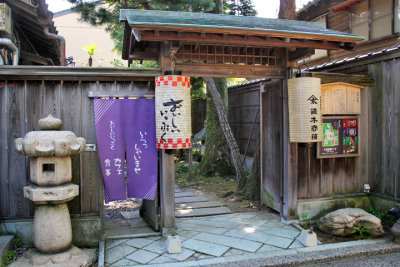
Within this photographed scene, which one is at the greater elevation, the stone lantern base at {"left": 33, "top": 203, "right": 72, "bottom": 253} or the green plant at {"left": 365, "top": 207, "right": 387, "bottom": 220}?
the stone lantern base at {"left": 33, "top": 203, "right": 72, "bottom": 253}

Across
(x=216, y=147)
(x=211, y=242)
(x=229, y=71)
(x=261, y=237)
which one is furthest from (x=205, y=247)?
(x=216, y=147)

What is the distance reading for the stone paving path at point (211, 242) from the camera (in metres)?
5.90

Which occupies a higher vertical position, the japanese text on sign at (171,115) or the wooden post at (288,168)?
the japanese text on sign at (171,115)

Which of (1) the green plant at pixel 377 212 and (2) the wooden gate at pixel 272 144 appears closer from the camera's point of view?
(1) the green plant at pixel 377 212

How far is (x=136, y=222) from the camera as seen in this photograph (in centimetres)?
793

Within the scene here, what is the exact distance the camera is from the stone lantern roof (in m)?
5.36

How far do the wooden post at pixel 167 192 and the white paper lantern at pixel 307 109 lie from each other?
2914 millimetres

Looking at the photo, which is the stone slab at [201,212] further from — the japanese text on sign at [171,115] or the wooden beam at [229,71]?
the wooden beam at [229,71]

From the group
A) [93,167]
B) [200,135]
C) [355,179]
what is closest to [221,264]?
[93,167]

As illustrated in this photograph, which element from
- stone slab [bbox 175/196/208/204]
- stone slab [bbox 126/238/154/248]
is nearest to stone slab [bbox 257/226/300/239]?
stone slab [bbox 126/238/154/248]

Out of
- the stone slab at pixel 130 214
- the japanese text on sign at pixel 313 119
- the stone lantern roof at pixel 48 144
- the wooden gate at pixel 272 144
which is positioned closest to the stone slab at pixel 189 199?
the stone slab at pixel 130 214

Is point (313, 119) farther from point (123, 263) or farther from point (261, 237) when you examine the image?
point (123, 263)

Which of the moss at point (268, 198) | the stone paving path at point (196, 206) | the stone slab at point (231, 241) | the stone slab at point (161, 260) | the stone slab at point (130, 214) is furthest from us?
the stone paving path at point (196, 206)

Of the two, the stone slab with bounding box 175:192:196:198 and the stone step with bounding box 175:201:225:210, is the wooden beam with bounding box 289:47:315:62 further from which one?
the stone slab with bounding box 175:192:196:198
